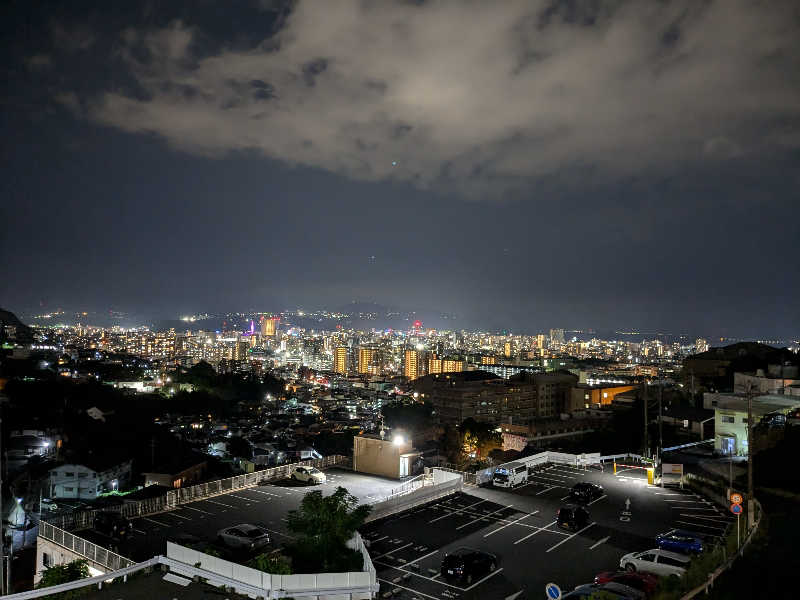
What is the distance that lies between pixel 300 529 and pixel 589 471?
8.95 metres

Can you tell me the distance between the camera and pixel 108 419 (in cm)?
3384

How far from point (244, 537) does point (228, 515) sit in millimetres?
1986

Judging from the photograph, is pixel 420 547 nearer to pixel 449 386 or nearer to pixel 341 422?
pixel 341 422

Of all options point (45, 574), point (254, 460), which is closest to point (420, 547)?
point (45, 574)

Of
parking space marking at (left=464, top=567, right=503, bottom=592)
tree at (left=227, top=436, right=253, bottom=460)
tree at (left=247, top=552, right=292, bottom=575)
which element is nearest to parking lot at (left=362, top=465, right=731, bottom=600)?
parking space marking at (left=464, top=567, right=503, bottom=592)

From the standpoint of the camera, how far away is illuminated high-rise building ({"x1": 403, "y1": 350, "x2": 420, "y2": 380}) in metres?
113

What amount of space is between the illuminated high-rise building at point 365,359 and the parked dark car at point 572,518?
11772 centimetres

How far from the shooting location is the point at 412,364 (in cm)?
11494

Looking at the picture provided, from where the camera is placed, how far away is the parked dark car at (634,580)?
23.3 ft

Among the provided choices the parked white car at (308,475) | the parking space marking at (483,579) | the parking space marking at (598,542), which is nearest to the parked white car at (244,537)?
the parking space marking at (483,579)

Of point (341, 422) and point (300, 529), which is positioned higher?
point (300, 529)

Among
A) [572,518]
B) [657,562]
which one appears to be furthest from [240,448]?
[657,562]

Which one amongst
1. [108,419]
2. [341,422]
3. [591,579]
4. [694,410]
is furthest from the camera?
[341,422]

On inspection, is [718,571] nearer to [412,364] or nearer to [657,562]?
[657,562]
